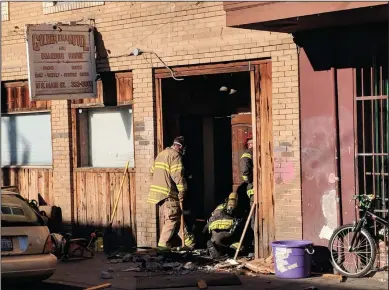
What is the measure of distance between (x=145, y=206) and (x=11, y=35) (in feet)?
15.2

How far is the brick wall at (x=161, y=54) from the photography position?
34.8 ft

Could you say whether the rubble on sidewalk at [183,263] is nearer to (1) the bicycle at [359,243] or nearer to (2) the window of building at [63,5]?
(1) the bicycle at [359,243]

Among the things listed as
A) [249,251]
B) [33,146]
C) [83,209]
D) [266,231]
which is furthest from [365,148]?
[33,146]

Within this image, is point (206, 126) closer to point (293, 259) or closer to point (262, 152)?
point (262, 152)

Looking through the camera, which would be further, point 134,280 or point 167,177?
point 167,177

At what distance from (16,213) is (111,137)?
4.48 m

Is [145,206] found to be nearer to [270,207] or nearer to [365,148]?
[270,207]

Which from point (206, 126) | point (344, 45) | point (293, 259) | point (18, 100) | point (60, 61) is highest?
point (60, 61)

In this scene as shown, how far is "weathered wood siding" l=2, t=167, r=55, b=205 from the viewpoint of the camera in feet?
46.6

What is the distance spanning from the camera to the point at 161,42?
39.9 ft

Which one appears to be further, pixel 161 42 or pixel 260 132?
pixel 161 42

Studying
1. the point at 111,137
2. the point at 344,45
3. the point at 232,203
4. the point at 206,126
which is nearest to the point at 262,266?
the point at 232,203

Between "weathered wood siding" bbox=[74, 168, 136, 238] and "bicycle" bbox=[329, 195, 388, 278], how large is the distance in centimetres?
416

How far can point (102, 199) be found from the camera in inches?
523
